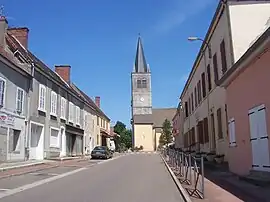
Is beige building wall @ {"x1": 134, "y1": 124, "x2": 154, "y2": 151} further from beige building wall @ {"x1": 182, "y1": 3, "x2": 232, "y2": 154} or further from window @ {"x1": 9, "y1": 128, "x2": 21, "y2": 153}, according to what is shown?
window @ {"x1": 9, "y1": 128, "x2": 21, "y2": 153}

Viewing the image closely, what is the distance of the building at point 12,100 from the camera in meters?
22.5

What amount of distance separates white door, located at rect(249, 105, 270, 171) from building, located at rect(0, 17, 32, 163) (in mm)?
15419

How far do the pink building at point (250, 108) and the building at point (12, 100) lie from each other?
45.3 feet

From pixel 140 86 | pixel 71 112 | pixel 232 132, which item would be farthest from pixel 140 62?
pixel 232 132

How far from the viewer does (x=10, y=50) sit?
26.7 m

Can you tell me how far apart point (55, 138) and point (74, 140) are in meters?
7.40

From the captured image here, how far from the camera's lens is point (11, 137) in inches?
932

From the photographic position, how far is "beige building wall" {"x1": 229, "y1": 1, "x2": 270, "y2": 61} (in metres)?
18.2

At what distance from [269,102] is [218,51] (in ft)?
36.3

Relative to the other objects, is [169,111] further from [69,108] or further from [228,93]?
[228,93]

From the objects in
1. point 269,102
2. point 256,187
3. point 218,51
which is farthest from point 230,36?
point 256,187

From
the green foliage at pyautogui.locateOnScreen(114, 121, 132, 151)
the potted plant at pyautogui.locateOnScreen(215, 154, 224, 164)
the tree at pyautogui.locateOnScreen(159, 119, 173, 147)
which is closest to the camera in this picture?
the potted plant at pyautogui.locateOnScreen(215, 154, 224, 164)

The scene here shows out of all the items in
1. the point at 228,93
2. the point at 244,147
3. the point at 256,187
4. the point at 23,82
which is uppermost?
the point at 23,82

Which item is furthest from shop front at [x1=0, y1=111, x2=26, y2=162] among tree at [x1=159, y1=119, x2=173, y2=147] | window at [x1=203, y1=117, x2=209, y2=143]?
tree at [x1=159, y1=119, x2=173, y2=147]
